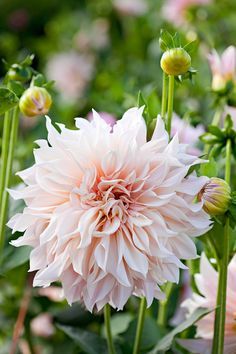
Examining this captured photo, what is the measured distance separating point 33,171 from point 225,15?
1.14m

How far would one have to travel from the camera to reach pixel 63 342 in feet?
3.07

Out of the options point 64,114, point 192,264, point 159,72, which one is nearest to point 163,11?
point 159,72

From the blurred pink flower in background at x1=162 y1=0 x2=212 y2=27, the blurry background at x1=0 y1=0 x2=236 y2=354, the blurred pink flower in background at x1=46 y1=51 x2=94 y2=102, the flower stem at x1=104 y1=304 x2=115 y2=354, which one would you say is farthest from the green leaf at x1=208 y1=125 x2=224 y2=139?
the blurred pink flower in background at x1=46 y1=51 x2=94 y2=102

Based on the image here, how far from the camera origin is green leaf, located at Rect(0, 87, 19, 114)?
632mm

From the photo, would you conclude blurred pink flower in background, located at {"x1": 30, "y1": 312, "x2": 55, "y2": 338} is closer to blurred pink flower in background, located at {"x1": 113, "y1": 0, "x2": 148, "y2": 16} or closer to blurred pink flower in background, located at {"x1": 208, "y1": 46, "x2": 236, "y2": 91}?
blurred pink flower in background, located at {"x1": 208, "y1": 46, "x2": 236, "y2": 91}

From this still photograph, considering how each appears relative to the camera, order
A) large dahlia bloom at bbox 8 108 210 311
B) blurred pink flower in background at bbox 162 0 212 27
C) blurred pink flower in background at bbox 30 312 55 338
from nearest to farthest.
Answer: large dahlia bloom at bbox 8 108 210 311
blurred pink flower in background at bbox 30 312 55 338
blurred pink flower in background at bbox 162 0 212 27

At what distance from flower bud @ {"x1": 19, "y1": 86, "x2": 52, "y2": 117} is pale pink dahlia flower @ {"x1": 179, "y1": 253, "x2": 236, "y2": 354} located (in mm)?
192

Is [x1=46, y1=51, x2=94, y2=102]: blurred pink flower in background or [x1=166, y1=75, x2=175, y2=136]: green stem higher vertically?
[x1=46, y1=51, x2=94, y2=102]: blurred pink flower in background

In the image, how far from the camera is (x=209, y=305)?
68 centimetres

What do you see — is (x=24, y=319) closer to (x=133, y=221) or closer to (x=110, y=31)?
(x=133, y=221)

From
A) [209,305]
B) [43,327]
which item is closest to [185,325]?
[209,305]

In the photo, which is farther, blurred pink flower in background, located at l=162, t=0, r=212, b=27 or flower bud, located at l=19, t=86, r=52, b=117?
blurred pink flower in background, located at l=162, t=0, r=212, b=27

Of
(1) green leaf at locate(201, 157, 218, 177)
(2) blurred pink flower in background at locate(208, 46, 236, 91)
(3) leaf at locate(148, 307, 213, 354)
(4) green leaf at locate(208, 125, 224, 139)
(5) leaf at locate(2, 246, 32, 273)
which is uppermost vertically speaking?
(2) blurred pink flower in background at locate(208, 46, 236, 91)

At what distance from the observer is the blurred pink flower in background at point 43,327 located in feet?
3.51
